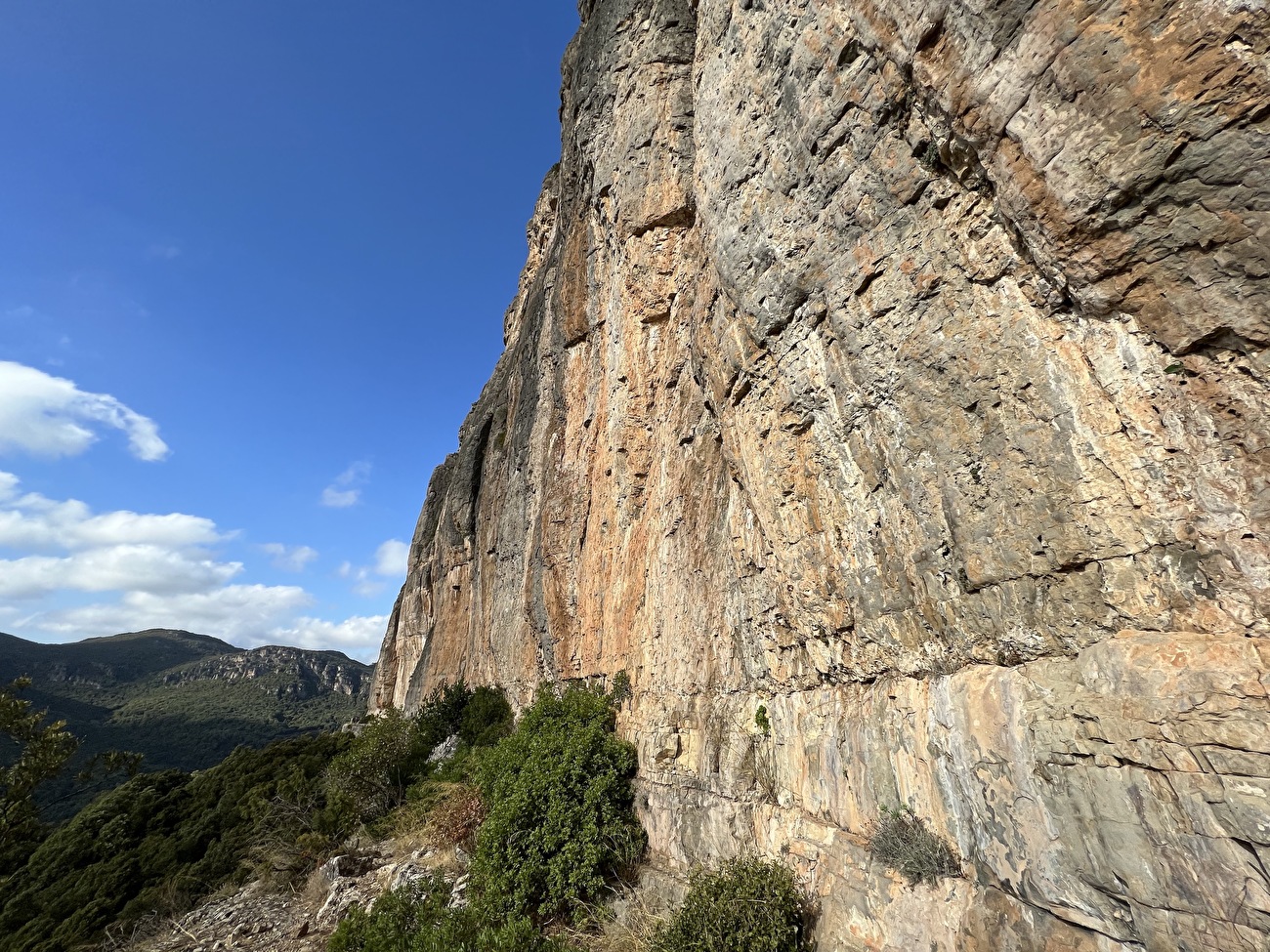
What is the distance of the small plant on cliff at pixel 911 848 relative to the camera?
4711mm

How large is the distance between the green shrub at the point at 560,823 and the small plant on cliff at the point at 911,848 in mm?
5187

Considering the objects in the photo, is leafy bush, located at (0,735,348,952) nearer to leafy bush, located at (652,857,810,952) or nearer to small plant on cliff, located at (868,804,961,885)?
leafy bush, located at (652,857,810,952)

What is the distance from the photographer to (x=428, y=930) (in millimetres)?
7906

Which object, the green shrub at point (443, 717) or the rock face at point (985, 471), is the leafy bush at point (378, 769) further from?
the rock face at point (985, 471)

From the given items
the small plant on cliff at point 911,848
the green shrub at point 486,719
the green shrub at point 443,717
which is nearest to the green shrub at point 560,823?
the small plant on cliff at point 911,848

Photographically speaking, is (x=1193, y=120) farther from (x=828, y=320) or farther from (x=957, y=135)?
(x=828, y=320)

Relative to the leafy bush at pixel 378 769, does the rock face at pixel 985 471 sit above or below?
above

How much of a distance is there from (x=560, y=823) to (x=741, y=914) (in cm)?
443

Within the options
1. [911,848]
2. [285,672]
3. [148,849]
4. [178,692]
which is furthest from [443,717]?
[285,672]

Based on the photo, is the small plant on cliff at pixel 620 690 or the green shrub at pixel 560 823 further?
the small plant on cliff at pixel 620 690

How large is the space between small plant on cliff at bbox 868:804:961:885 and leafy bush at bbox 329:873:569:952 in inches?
→ 183

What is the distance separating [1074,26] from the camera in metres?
3.64

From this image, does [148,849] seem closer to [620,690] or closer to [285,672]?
[620,690]

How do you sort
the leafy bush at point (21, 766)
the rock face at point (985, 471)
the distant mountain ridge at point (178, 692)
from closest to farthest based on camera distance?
the rock face at point (985, 471) < the leafy bush at point (21, 766) < the distant mountain ridge at point (178, 692)
